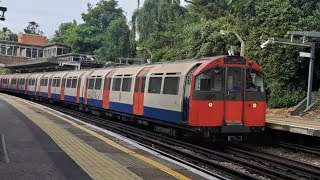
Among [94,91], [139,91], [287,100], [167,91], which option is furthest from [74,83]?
[167,91]

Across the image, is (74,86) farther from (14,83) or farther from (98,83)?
(14,83)

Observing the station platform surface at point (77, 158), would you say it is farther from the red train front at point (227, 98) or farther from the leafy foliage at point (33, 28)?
the leafy foliage at point (33, 28)

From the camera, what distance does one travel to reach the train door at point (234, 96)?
15.3 meters

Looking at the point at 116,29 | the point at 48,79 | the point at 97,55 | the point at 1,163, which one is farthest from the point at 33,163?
the point at 97,55

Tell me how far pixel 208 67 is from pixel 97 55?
69.8m

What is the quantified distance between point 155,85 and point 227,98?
350 centimetres

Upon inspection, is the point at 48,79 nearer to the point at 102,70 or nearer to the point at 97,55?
the point at 102,70

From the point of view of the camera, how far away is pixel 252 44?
33.2 metres

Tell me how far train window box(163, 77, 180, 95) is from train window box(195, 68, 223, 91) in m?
1.12

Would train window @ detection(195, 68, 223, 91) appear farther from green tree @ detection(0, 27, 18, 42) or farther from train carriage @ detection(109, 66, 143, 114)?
green tree @ detection(0, 27, 18, 42)

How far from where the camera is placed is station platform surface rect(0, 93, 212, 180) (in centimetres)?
831

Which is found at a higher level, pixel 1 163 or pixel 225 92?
pixel 225 92

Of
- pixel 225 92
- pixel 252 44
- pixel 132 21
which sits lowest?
pixel 225 92

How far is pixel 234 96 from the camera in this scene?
15391 mm
